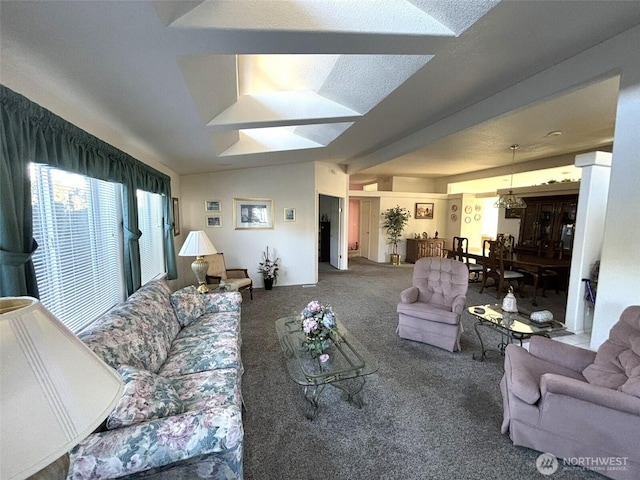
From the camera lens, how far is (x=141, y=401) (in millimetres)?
1279

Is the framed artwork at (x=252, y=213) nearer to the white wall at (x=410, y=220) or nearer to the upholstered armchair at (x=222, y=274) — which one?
the upholstered armchair at (x=222, y=274)

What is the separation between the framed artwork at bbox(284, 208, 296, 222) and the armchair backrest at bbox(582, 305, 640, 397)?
476 centimetres

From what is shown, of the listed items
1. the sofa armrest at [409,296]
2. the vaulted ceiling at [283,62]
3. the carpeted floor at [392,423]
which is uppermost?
the vaulted ceiling at [283,62]

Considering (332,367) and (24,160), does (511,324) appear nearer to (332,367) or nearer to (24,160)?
(332,367)

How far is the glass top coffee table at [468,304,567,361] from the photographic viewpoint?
98.4 inches

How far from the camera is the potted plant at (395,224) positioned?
8305 mm

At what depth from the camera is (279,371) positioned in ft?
8.60

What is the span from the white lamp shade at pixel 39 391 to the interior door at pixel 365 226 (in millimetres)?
8804

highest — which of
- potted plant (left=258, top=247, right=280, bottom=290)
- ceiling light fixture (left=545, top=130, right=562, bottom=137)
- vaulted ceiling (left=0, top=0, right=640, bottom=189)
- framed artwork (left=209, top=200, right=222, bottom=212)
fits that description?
ceiling light fixture (left=545, top=130, right=562, bottom=137)

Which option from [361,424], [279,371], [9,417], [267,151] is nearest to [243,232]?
[267,151]

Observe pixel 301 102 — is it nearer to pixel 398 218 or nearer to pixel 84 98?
pixel 84 98

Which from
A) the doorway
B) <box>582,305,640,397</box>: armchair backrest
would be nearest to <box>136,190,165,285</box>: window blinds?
<box>582,305,640,397</box>: armchair backrest

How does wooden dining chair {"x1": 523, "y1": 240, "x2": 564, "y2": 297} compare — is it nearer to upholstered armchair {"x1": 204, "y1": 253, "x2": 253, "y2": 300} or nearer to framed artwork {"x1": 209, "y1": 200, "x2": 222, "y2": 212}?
upholstered armchair {"x1": 204, "y1": 253, "x2": 253, "y2": 300}

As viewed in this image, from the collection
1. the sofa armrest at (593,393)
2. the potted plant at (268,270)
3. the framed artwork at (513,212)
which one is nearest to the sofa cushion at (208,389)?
the sofa armrest at (593,393)
